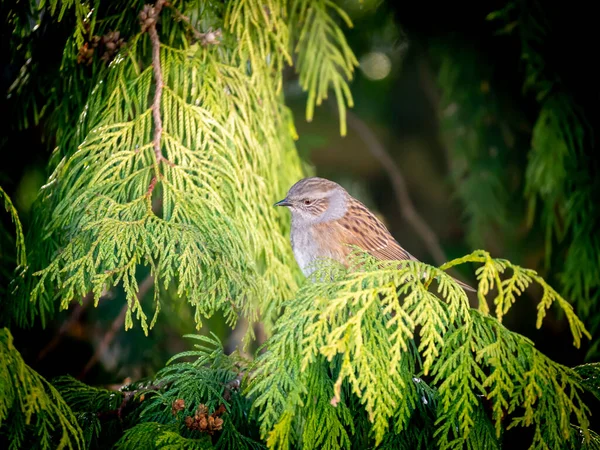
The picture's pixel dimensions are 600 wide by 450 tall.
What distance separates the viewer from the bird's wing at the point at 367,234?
348 cm

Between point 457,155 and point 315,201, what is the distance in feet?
5.25

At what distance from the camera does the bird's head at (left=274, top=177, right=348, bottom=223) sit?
3.13m

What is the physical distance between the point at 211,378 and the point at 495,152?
2939 mm

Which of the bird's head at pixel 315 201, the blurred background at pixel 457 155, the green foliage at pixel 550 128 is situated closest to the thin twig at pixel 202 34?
the blurred background at pixel 457 155

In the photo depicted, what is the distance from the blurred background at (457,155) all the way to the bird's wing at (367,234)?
2.17 ft

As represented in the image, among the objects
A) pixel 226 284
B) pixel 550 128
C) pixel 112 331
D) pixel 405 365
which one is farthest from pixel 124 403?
pixel 550 128

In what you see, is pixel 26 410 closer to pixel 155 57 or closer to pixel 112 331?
pixel 155 57

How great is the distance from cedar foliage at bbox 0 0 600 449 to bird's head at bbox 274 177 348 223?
33cm

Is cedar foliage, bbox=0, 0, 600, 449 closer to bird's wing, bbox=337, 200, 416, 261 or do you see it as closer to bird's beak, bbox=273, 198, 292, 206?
bird's beak, bbox=273, 198, 292, 206

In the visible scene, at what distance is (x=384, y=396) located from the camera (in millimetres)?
1667

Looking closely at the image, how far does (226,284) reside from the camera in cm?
200

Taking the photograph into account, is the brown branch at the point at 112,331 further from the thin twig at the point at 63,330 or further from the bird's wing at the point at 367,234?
the bird's wing at the point at 367,234

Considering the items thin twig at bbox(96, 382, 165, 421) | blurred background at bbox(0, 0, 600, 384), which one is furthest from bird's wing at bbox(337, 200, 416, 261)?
thin twig at bbox(96, 382, 165, 421)

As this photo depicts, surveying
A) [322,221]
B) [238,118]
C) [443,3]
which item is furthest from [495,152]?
[238,118]
